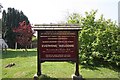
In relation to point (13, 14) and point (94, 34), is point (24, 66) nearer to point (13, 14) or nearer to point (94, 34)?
point (94, 34)

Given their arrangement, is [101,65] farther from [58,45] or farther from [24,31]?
[24,31]

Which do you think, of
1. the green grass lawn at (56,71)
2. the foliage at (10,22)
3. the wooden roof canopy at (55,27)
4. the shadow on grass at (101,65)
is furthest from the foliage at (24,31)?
the wooden roof canopy at (55,27)

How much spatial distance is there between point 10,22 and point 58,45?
89.4 feet

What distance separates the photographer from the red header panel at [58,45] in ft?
42.0

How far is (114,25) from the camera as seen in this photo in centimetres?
1788

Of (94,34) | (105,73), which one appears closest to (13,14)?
(94,34)

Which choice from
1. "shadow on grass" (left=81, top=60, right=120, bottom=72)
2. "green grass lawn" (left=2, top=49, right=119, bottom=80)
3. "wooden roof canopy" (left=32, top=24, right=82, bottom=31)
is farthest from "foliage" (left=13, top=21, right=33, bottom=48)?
"wooden roof canopy" (left=32, top=24, right=82, bottom=31)

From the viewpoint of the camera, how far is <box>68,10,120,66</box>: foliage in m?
16.8

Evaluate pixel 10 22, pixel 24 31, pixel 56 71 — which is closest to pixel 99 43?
pixel 56 71

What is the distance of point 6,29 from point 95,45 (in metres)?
21.4

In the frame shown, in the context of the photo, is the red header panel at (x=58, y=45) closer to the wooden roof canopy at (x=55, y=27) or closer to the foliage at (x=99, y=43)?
the wooden roof canopy at (x=55, y=27)

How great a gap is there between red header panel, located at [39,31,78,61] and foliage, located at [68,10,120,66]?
362cm

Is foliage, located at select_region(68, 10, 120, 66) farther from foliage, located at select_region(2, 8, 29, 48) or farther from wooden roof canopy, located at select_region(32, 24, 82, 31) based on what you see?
foliage, located at select_region(2, 8, 29, 48)

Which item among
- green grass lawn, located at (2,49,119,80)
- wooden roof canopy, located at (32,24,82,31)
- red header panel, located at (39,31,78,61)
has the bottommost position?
green grass lawn, located at (2,49,119,80)
